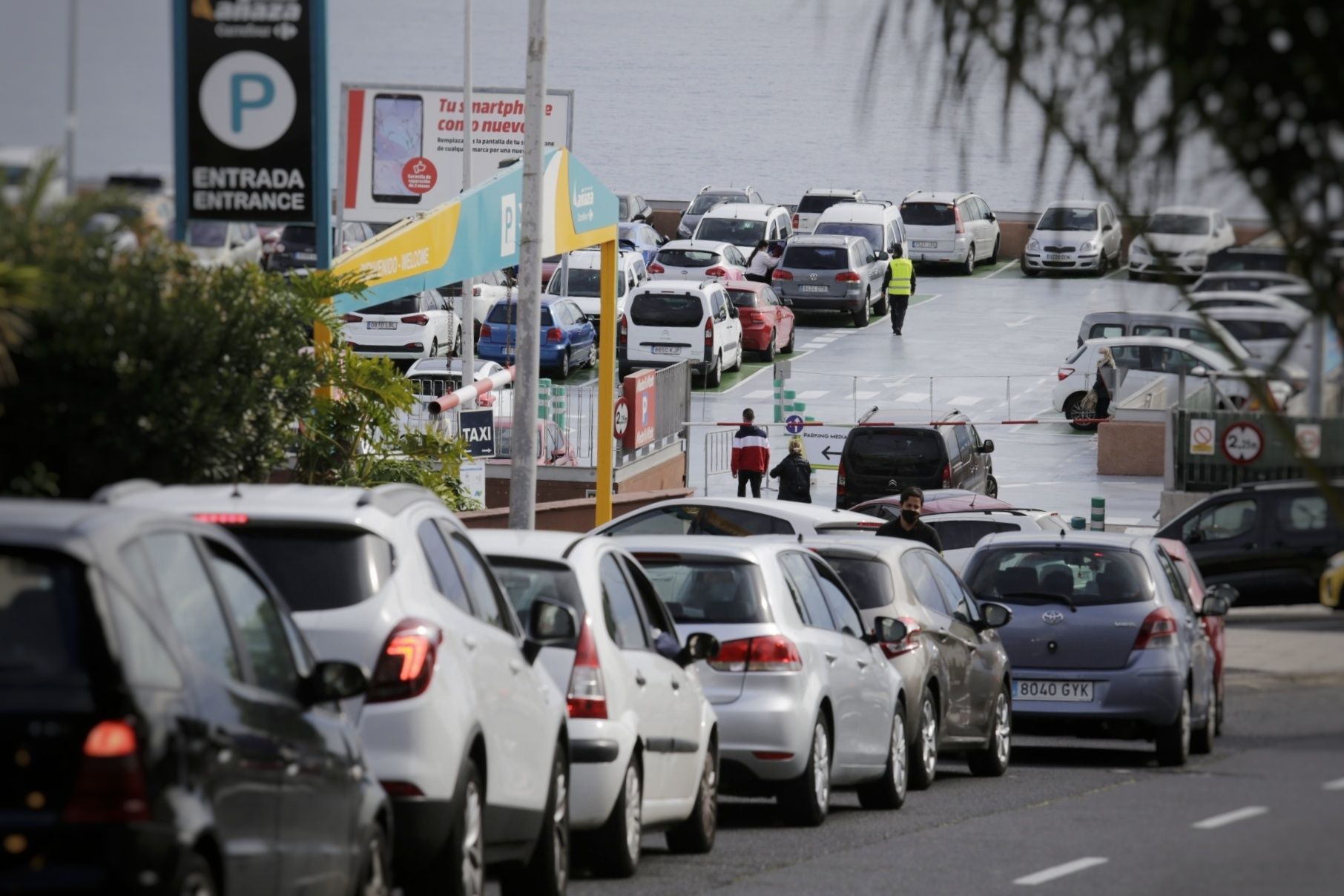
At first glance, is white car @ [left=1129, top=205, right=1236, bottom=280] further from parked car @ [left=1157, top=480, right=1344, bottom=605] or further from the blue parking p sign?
parked car @ [left=1157, top=480, right=1344, bottom=605]

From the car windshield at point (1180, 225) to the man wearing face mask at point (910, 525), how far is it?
533 inches

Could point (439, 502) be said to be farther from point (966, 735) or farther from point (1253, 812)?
point (966, 735)

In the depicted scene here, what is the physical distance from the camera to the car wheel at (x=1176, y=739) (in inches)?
620

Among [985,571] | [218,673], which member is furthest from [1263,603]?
[218,673]

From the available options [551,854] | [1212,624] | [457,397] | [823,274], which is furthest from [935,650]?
[823,274]

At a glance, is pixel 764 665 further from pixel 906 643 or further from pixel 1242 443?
pixel 1242 443

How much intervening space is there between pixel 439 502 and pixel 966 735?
7.49m

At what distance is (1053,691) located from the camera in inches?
637

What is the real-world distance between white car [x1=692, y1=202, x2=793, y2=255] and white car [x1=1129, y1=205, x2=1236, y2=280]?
5948cm

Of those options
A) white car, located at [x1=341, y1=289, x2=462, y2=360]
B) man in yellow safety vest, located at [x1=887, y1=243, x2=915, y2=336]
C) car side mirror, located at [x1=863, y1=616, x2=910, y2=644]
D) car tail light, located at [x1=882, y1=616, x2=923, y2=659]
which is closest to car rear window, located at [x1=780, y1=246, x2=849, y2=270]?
man in yellow safety vest, located at [x1=887, y1=243, x2=915, y2=336]

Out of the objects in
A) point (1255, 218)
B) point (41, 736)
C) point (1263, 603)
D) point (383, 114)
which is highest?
point (383, 114)

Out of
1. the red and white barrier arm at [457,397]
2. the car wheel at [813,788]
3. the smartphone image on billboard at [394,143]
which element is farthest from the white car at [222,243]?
the smartphone image on billboard at [394,143]

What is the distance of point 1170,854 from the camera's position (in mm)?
11180

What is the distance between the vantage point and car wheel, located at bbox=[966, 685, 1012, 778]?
15453 mm
